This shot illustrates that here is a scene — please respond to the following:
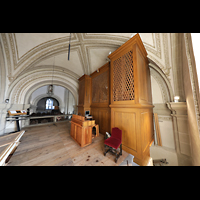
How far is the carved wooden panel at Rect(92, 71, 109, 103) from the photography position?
4.09 meters

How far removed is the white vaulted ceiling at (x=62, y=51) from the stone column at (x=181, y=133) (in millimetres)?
1477

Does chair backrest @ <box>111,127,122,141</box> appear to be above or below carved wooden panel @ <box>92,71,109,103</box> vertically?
below

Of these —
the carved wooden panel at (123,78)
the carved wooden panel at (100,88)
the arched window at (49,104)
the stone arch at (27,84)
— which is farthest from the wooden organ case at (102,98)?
the arched window at (49,104)

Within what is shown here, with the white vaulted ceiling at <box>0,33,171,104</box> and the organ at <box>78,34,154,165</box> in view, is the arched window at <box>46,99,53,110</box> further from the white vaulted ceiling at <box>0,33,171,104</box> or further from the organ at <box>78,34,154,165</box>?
the organ at <box>78,34,154,165</box>

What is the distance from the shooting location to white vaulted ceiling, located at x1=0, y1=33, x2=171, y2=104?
10.3 ft

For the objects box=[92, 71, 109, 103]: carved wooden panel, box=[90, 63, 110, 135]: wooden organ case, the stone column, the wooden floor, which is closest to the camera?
the wooden floor

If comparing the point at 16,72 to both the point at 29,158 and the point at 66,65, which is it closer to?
the point at 66,65

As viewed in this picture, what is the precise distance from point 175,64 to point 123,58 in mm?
2164

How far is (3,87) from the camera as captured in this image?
3.80 m

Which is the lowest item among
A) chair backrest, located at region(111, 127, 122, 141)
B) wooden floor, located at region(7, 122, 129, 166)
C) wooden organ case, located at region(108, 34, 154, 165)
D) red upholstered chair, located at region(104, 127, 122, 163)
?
wooden floor, located at region(7, 122, 129, 166)

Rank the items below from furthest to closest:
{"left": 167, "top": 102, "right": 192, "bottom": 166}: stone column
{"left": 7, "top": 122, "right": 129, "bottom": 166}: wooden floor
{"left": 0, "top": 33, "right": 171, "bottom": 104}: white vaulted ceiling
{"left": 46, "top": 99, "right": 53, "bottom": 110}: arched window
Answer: {"left": 46, "top": 99, "right": 53, "bottom": 110}: arched window
{"left": 0, "top": 33, "right": 171, "bottom": 104}: white vaulted ceiling
{"left": 167, "top": 102, "right": 192, "bottom": 166}: stone column
{"left": 7, "top": 122, "right": 129, "bottom": 166}: wooden floor

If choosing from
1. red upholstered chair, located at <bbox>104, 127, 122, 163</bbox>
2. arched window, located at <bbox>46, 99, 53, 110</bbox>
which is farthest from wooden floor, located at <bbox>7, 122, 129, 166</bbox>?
arched window, located at <bbox>46, 99, 53, 110</bbox>

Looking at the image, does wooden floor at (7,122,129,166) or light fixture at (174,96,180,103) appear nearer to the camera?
wooden floor at (7,122,129,166)

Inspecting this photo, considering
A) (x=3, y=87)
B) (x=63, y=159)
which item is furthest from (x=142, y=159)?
(x=3, y=87)
